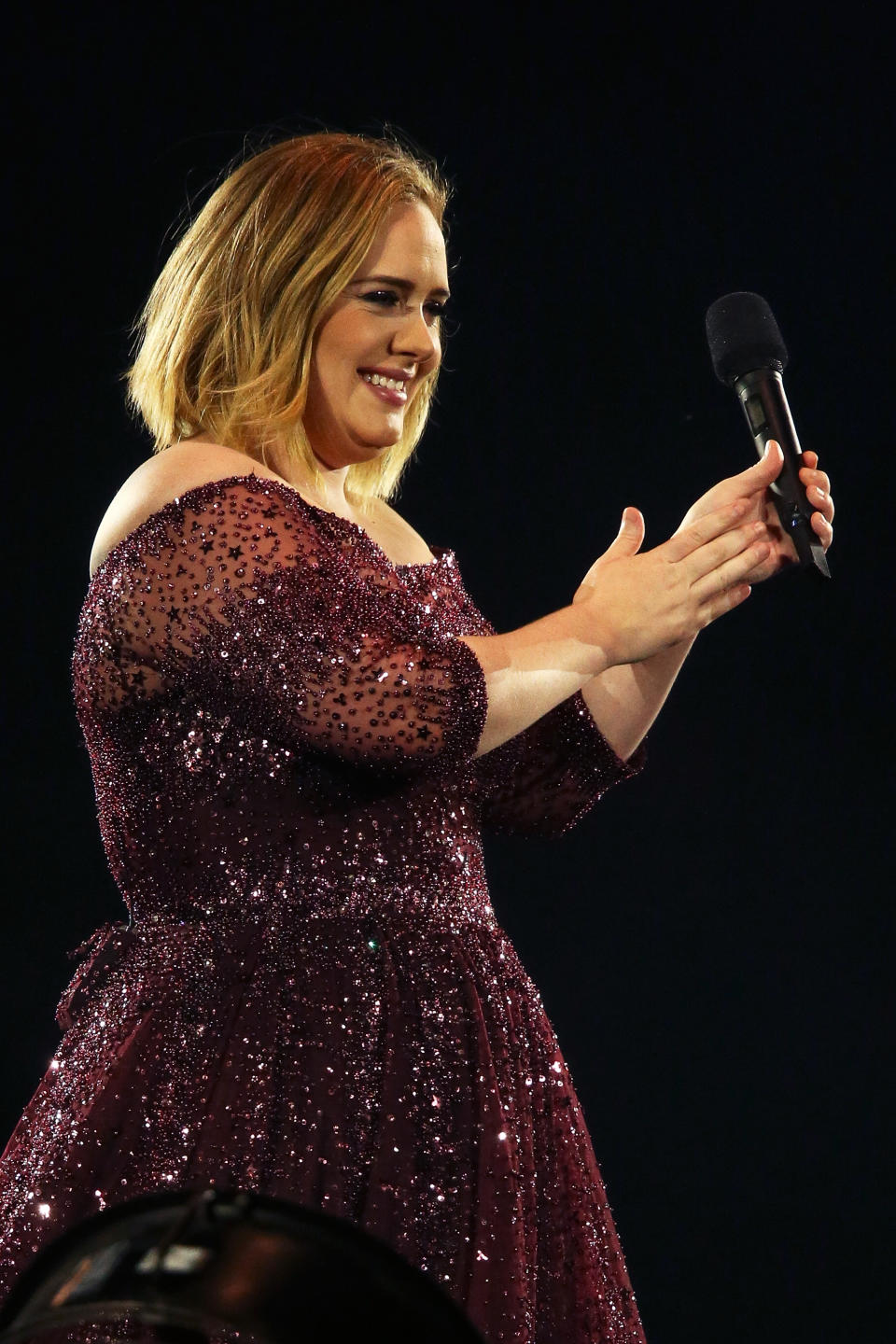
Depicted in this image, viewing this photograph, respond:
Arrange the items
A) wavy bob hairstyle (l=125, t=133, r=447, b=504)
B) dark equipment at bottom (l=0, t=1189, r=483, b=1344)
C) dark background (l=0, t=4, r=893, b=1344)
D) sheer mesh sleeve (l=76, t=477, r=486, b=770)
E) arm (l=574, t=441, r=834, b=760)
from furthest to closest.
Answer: dark background (l=0, t=4, r=893, b=1344) → wavy bob hairstyle (l=125, t=133, r=447, b=504) → arm (l=574, t=441, r=834, b=760) → sheer mesh sleeve (l=76, t=477, r=486, b=770) → dark equipment at bottom (l=0, t=1189, r=483, b=1344)

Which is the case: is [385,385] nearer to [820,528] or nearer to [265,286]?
[265,286]

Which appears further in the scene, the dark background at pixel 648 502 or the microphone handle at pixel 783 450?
the dark background at pixel 648 502

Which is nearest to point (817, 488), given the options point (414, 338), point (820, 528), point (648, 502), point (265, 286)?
point (820, 528)

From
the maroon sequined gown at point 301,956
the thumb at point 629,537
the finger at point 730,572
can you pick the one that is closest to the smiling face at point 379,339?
the maroon sequined gown at point 301,956

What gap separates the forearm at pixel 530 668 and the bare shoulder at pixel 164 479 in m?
0.24

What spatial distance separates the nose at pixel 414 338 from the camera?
1453 mm

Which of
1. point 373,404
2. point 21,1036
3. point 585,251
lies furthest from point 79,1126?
point 585,251

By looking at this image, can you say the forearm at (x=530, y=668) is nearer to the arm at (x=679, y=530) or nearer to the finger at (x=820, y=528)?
the arm at (x=679, y=530)

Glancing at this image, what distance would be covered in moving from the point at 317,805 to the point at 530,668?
8.2 inches

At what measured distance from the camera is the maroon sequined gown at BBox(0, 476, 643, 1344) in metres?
1.19

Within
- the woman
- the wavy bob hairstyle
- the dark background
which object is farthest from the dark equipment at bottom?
the dark background

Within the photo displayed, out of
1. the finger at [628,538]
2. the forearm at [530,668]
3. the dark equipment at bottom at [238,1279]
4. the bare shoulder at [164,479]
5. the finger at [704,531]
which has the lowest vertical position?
the dark equipment at bottom at [238,1279]

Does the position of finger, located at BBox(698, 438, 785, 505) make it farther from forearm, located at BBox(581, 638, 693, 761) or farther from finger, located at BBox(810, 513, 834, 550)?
forearm, located at BBox(581, 638, 693, 761)

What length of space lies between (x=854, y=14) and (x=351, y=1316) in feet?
7.38
